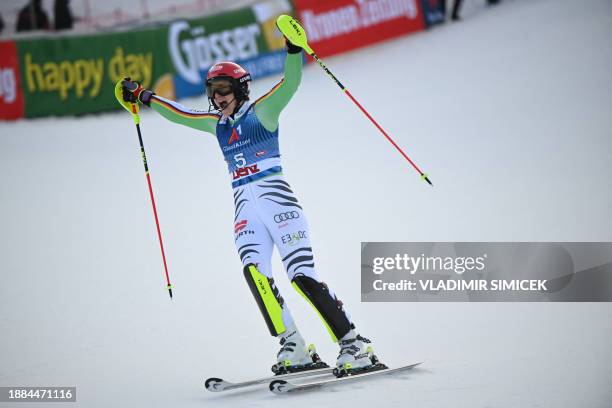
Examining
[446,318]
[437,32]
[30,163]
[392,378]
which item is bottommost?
[392,378]

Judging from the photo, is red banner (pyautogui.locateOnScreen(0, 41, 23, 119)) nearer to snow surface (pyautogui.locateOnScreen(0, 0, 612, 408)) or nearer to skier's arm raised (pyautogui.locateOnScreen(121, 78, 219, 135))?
snow surface (pyautogui.locateOnScreen(0, 0, 612, 408))

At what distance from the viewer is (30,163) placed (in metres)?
13.6

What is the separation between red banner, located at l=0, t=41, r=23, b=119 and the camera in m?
15.5

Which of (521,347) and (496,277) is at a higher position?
(496,277)

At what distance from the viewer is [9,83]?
15.5 m

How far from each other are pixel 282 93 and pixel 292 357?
170 cm

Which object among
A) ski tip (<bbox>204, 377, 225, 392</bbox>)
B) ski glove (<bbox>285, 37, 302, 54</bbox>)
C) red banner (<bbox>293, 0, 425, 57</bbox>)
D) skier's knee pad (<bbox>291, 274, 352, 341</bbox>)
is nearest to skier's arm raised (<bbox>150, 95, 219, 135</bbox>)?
ski glove (<bbox>285, 37, 302, 54</bbox>)

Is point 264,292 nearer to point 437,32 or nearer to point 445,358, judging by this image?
point 445,358

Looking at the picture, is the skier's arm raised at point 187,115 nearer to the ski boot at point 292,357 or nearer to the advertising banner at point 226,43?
the ski boot at point 292,357

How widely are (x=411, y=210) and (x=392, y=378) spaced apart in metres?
4.64

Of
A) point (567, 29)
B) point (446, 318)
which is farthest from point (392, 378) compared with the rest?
point (567, 29)

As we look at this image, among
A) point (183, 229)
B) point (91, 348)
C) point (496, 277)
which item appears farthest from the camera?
point (183, 229)

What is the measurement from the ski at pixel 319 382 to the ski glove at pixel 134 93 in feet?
7.10

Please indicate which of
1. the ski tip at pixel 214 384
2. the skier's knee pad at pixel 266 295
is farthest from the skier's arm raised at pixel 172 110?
the ski tip at pixel 214 384
